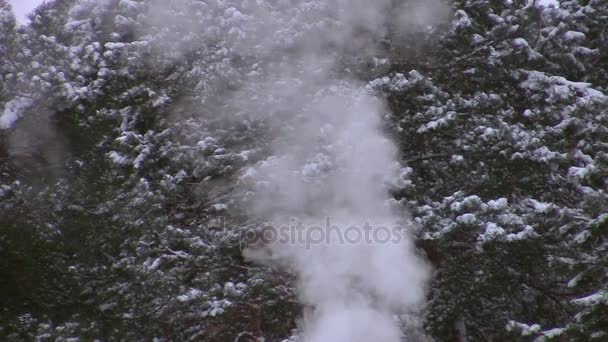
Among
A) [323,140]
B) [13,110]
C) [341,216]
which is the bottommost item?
[341,216]

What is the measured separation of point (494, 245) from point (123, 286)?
9.91ft

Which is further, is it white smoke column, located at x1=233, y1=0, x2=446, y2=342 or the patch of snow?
the patch of snow

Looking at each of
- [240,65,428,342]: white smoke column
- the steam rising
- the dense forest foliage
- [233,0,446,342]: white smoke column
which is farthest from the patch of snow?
[240,65,428,342]: white smoke column

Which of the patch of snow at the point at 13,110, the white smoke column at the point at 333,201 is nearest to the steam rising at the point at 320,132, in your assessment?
the white smoke column at the point at 333,201

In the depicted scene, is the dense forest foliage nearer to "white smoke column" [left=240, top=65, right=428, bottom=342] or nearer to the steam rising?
the steam rising

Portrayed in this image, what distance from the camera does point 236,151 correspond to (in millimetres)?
5395

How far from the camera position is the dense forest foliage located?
4945 millimetres

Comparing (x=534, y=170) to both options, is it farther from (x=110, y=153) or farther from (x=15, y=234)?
(x=15, y=234)

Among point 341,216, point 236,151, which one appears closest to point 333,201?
point 341,216

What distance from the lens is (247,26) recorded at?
5703 mm

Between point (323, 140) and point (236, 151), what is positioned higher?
point (236, 151)

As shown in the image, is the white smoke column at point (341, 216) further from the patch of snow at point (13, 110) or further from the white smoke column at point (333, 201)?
the patch of snow at point (13, 110)

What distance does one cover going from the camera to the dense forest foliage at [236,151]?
16.2ft

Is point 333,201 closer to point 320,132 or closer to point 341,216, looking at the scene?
point 341,216
